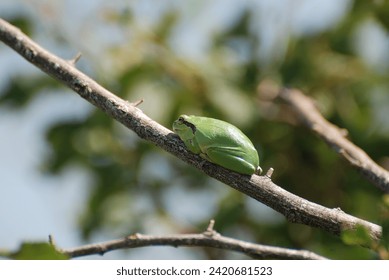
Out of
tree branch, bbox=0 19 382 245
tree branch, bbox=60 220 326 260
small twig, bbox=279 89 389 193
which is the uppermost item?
small twig, bbox=279 89 389 193

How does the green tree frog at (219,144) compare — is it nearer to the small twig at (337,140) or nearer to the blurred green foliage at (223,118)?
the small twig at (337,140)

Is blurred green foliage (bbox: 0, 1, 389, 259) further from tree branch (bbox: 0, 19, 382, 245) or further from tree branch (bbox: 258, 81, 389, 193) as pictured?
tree branch (bbox: 0, 19, 382, 245)

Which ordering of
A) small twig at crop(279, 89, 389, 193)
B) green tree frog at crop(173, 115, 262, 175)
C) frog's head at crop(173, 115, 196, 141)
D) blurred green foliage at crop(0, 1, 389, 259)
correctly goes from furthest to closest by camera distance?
blurred green foliage at crop(0, 1, 389, 259), small twig at crop(279, 89, 389, 193), frog's head at crop(173, 115, 196, 141), green tree frog at crop(173, 115, 262, 175)

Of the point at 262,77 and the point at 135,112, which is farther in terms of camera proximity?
the point at 262,77

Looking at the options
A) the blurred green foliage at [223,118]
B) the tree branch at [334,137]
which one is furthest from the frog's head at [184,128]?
the blurred green foliage at [223,118]

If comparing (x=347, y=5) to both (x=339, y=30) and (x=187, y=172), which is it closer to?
(x=339, y=30)

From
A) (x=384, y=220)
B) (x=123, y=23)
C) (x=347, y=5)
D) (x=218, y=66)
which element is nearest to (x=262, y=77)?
(x=218, y=66)

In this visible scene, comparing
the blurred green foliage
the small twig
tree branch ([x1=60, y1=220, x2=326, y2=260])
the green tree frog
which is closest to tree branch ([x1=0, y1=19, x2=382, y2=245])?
the green tree frog
